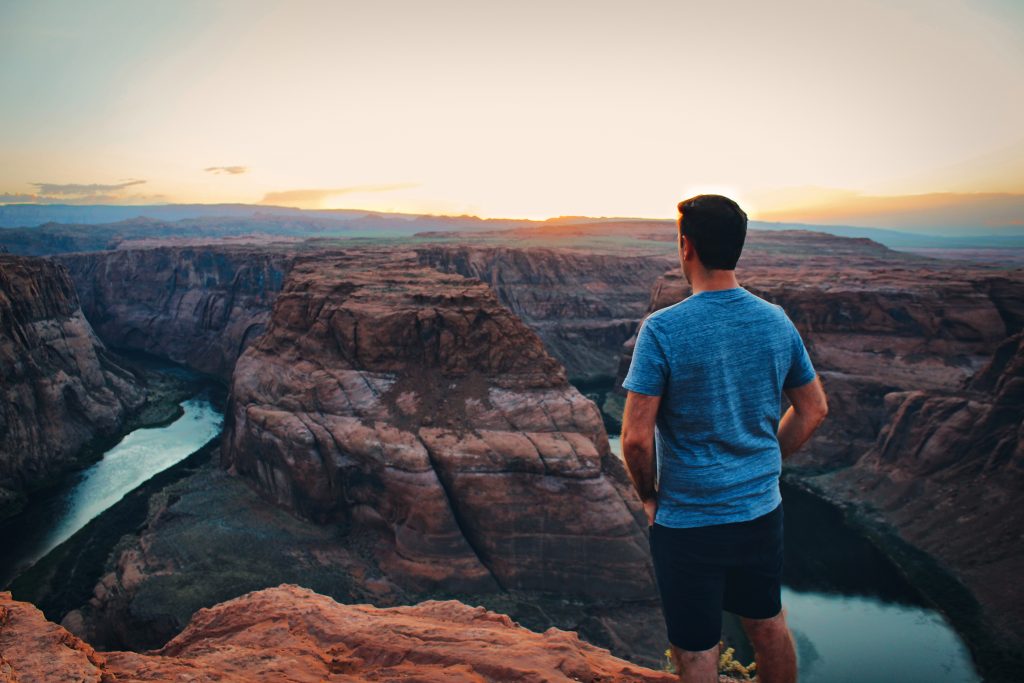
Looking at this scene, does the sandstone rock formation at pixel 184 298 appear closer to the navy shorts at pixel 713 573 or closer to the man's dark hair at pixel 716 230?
the navy shorts at pixel 713 573

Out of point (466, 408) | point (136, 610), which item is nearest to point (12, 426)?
point (136, 610)

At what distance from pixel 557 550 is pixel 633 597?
3.18 metres

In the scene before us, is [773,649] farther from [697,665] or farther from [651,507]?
[651,507]

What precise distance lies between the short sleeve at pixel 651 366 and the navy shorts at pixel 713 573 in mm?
912

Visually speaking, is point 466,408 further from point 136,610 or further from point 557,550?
point 136,610

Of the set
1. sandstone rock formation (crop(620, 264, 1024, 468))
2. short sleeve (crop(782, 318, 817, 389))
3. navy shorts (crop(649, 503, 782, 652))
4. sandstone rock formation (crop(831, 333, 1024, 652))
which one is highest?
short sleeve (crop(782, 318, 817, 389))

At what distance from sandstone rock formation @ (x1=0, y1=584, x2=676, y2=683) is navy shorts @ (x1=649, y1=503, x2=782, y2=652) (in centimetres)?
241

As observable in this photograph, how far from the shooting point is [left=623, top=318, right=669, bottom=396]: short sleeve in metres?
3.40

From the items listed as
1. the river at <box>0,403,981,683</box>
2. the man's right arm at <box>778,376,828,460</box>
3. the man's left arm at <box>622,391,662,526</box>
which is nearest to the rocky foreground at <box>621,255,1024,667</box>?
the river at <box>0,403,981,683</box>

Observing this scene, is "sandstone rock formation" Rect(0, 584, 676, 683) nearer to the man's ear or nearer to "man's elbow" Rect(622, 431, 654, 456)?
"man's elbow" Rect(622, 431, 654, 456)

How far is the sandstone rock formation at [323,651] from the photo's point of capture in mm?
5535

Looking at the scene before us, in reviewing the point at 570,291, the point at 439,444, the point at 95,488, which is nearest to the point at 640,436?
the point at 439,444

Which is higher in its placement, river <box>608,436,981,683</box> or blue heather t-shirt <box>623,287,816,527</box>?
blue heather t-shirt <box>623,287,816,527</box>

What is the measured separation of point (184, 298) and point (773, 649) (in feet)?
302
